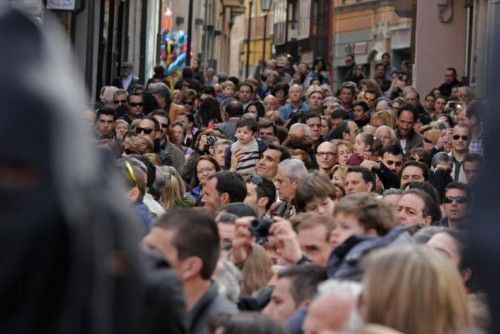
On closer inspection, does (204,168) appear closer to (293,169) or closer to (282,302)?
(293,169)

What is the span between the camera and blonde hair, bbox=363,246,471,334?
4633 millimetres

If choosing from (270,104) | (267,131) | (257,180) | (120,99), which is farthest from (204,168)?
(270,104)

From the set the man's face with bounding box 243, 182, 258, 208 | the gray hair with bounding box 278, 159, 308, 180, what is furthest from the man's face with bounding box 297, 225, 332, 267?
the gray hair with bounding box 278, 159, 308, 180

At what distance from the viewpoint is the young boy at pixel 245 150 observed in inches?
688

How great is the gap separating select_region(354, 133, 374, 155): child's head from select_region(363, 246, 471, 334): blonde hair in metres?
12.7

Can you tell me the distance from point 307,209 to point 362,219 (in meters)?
3.26

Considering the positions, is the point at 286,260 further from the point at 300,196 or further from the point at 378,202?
the point at 300,196

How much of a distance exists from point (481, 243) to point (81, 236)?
0.76m

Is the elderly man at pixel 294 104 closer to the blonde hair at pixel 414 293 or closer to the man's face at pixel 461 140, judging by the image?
the man's face at pixel 461 140

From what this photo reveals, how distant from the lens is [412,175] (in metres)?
14.9

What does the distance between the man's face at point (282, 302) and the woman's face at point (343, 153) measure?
33.8 ft

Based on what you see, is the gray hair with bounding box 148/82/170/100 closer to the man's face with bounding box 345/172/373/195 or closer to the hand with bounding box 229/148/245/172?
the hand with bounding box 229/148/245/172

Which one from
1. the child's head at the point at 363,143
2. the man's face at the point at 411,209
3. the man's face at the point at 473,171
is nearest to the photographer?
the man's face at the point at 473,171

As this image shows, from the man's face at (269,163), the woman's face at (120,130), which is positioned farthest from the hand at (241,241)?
the woman's face at (120,130)
